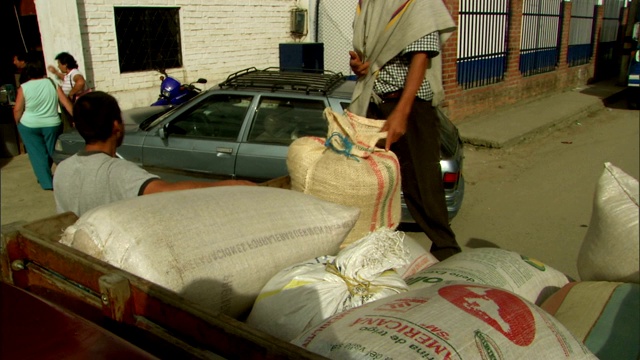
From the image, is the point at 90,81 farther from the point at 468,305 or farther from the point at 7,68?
the point at 468,305

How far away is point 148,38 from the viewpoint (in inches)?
355

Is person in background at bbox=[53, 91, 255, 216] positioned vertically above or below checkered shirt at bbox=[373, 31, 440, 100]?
below

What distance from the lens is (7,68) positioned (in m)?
9.36

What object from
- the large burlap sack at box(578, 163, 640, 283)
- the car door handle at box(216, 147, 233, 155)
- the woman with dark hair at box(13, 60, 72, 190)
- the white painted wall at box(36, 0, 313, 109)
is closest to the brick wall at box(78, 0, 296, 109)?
the white painted wall at box(36, 0, 313, 109)

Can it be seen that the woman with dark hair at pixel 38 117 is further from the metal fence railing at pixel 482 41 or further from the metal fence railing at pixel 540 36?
the metal fence railing at pixel 540 36

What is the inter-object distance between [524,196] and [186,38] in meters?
6.08

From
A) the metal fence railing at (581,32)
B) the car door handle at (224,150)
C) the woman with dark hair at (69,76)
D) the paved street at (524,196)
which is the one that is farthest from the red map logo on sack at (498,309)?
the metal fence railing at (581,32)

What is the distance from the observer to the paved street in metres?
5.22

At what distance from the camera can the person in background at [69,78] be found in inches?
285

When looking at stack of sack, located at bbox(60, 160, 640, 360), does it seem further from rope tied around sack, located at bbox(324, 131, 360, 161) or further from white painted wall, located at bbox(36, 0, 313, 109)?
white painted wall, located at bbox(36, 0, 313, 109)

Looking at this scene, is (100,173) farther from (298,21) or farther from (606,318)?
(298,21)

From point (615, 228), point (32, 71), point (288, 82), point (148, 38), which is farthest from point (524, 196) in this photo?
point (148, 38)

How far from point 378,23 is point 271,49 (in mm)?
8276

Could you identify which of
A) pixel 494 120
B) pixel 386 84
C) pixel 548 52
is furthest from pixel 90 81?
pixel 548 52
